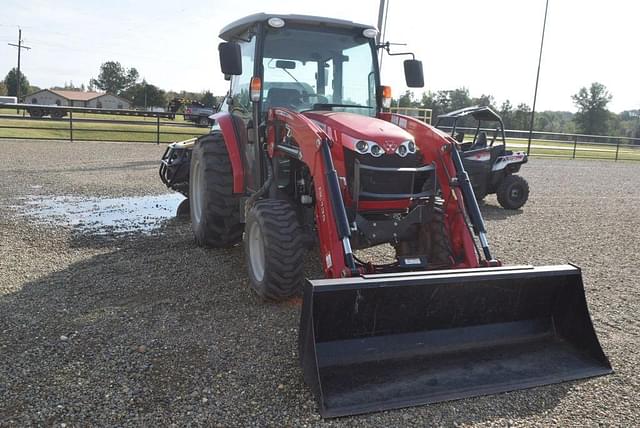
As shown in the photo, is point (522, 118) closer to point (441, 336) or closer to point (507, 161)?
point (507, 161)

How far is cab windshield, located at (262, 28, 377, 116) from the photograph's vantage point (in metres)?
5.21

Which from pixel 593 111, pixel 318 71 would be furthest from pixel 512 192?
pixel 593 111

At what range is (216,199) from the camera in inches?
223

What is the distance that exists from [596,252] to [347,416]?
5.25m

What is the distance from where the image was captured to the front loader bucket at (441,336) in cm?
312

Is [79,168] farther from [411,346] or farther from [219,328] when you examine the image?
[411,346]

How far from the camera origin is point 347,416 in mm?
2938

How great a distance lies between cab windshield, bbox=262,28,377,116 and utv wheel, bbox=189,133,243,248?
93cm

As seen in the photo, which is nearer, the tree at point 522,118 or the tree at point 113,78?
the tree at point 522,118

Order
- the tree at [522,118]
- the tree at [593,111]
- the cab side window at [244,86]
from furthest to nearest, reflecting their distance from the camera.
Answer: the tree at [593,111]
the tree at [522,118]
the cab side window at [244,86]

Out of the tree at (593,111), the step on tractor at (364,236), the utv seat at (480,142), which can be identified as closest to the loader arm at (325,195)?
the step on tractor at (364,236)

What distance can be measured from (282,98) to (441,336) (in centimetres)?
279

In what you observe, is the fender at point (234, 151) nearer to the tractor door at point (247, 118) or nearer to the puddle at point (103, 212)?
the tractor door at point (247, 118)

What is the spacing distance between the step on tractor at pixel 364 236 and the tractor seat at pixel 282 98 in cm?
1
